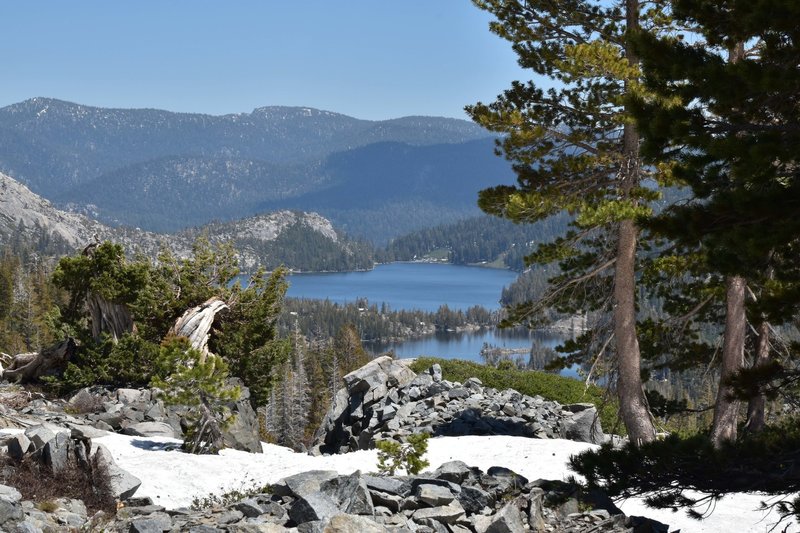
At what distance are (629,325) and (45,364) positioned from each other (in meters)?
16.6

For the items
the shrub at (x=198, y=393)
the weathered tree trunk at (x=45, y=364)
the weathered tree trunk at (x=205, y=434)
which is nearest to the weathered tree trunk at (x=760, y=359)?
the shrub at (x=198, y=393)

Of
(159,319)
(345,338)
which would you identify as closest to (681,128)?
(159,319)

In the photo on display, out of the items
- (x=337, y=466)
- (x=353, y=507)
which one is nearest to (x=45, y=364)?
(x=337, y=466)

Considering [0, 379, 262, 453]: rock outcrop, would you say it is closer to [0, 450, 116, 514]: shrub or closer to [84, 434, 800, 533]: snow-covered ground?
[84, 434, 800, 533]: snow-covered ground

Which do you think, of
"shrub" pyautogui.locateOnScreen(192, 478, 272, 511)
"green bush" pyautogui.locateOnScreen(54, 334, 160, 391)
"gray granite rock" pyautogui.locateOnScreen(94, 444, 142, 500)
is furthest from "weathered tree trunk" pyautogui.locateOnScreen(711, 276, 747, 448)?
"green bush" pyautogui.locateOnScreen(54, 334, 160, 391)

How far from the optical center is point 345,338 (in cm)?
7562

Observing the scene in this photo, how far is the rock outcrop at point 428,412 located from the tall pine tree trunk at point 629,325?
2.27m

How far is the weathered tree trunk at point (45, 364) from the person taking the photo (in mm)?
20453

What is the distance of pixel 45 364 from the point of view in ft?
67.3

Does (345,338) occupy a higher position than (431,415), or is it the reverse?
(431,415)

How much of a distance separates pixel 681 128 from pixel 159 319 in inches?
711

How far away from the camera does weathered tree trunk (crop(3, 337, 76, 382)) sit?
20.5 m

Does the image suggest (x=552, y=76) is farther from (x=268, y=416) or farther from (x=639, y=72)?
(x=268, y=416)

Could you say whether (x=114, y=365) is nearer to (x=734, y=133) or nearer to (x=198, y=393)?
(x=198, y=393)
